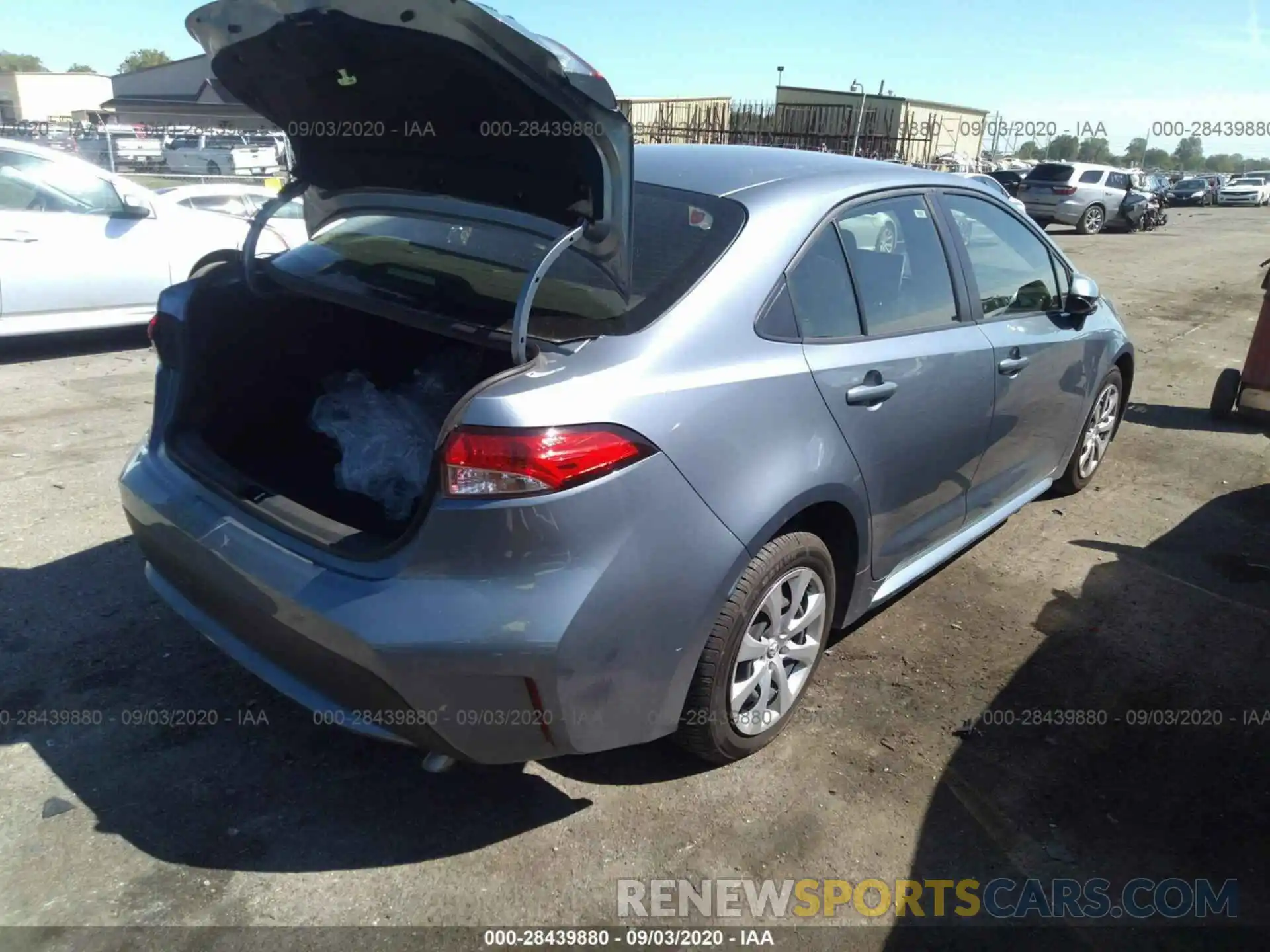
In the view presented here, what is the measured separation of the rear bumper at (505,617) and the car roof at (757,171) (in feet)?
3.65

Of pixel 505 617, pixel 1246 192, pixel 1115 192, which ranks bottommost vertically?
pixel 1246 192

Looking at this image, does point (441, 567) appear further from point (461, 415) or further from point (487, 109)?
point (487, 109)

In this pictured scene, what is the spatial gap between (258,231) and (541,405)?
1661 mm

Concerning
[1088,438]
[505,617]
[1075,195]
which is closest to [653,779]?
[505,617]

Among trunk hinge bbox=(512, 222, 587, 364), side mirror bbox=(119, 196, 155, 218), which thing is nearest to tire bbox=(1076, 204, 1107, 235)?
side mirror bbox=(119, 196, 155, 218)

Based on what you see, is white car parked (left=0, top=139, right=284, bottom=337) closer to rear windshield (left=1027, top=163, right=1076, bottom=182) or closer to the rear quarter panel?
the rear quarter panel

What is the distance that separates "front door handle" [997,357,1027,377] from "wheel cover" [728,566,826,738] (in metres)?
1.31

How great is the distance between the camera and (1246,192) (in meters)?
43.9

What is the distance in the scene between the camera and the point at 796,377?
2660mm

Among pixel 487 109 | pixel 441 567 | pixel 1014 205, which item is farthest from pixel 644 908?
pixel 1014 205

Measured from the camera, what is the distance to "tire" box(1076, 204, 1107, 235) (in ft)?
80.4

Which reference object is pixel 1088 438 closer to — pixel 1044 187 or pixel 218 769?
pixel 218 769

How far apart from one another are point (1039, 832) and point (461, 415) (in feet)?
6.68

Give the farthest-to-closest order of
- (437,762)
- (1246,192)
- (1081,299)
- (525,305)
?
(1246,192)
(1081,299)
(437,762)
(525,305)
